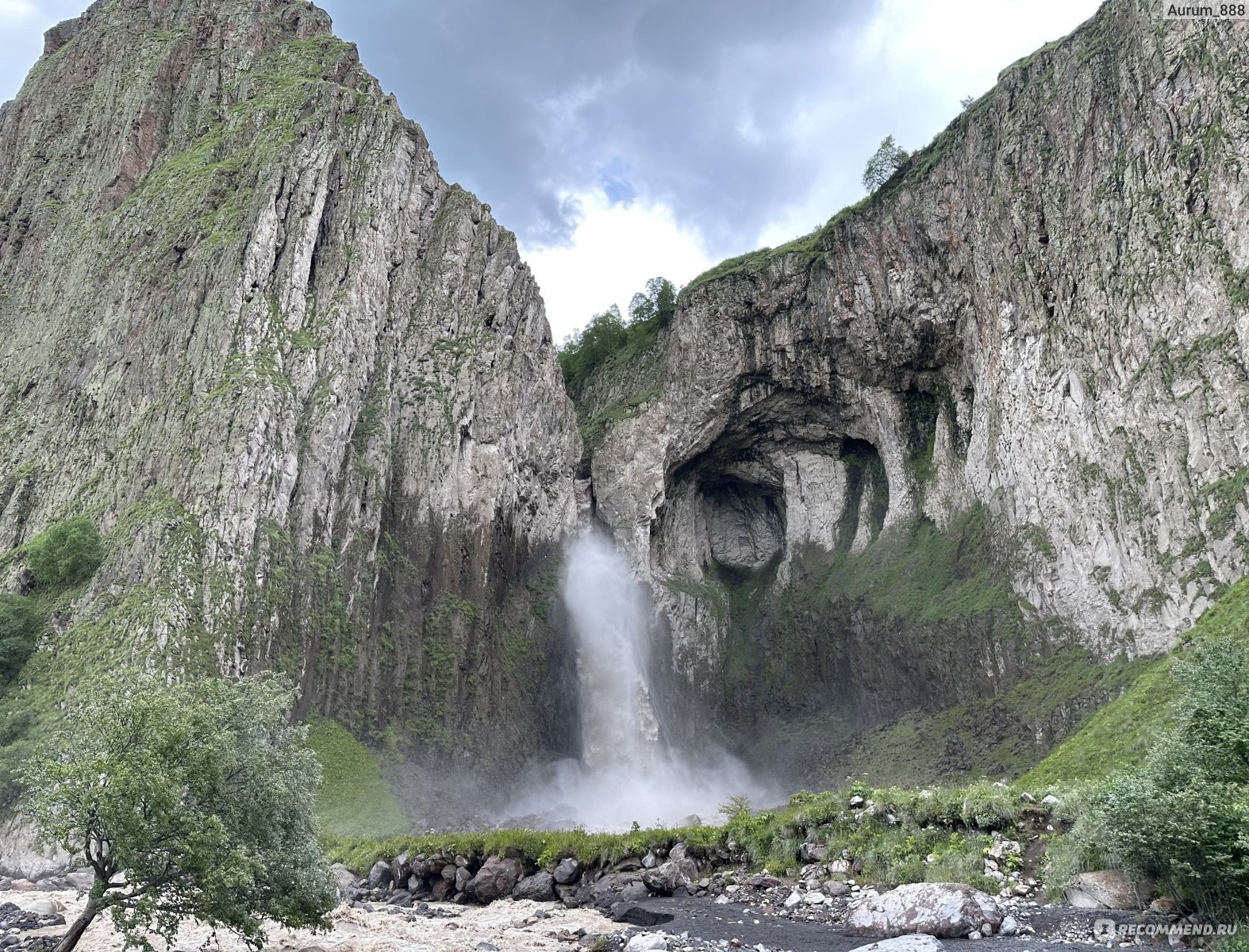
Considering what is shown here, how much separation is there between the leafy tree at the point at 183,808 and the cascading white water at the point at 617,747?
29910 mm

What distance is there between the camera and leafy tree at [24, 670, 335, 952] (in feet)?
34.5

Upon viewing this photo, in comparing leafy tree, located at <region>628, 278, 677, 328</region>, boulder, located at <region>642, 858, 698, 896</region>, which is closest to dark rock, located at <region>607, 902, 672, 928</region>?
boulder, located at <region>642, 858, 698, 896</region>

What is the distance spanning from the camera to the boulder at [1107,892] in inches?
467

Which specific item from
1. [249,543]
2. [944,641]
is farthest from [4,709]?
[944,641]

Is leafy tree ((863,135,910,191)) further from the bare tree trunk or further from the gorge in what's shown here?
the bare tree trunk

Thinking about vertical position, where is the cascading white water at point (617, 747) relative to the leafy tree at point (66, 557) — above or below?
below

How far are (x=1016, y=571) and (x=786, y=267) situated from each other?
1159 inches

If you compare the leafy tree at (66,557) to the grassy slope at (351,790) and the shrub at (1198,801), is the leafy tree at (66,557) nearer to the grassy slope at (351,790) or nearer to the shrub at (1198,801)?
the grassy slope at (351,790)

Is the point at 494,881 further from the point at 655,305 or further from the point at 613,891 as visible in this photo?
the point at 655,305

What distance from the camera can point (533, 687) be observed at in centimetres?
4819

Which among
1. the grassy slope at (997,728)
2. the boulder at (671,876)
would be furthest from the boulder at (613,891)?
the grassy slope at (997,728)

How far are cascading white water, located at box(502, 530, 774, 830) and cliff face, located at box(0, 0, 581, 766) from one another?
86.2 inches

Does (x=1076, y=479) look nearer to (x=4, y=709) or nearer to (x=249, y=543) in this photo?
(x=249, y=543)

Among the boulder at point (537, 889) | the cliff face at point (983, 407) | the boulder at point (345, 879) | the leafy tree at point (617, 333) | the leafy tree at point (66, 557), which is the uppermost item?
the leafy tree at point (617, 333)
